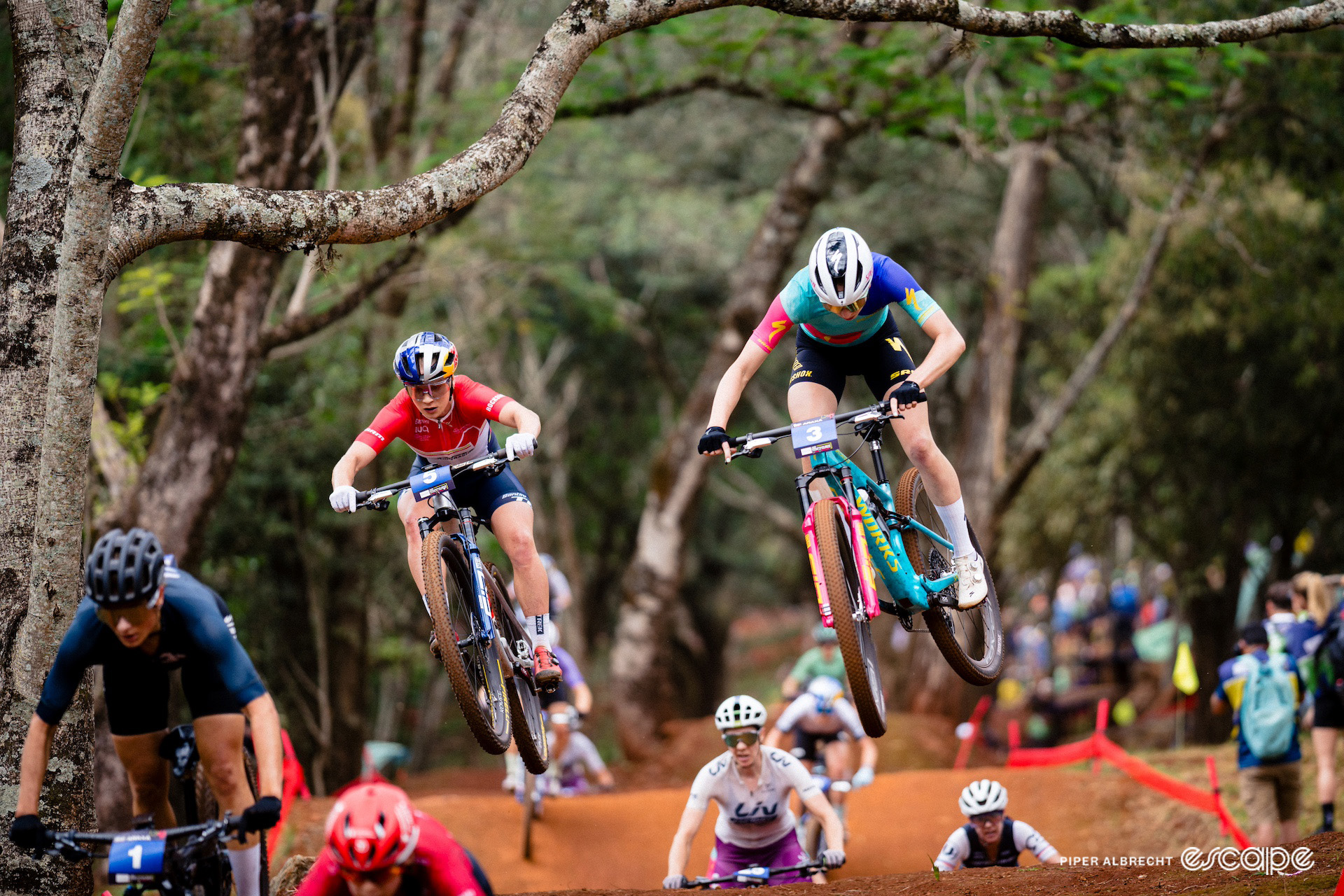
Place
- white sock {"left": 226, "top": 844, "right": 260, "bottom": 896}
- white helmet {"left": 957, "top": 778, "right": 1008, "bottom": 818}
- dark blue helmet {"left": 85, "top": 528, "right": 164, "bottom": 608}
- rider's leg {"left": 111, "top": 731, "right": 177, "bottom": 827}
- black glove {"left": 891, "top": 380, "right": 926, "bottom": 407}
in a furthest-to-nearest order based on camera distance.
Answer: white helmet {"left": 957, "top": 778, "right": 1008, "bottom": 818}, black glove {"left": 891, "top": 380, "right": 926, "bottom": 407}, rider's leg {"left": 111, "top": 731, "right": 177, "bottom": 827}, white sock {"left": 226, "top": 844, "right": 260, "bottom": 896}, dark blue helmet {"left": 85, "top": 528, "right": 164, "bottom": 608}

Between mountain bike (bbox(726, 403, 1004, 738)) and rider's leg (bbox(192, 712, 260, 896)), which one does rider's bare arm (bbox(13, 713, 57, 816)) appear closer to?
rider's leg (bbox(192, 712, 260, 896))

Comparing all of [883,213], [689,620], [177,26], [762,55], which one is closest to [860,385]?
[883,213]

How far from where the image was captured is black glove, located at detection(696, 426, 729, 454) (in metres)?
7.71

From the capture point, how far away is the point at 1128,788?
1521 centimetres

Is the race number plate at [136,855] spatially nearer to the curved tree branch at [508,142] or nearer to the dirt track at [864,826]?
the curved tree branch at [508,142]

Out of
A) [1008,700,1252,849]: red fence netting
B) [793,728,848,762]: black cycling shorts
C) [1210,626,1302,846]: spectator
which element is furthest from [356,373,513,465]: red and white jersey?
[1008,700,1252,849]: red fence netting

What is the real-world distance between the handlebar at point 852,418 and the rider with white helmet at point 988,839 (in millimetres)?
3055

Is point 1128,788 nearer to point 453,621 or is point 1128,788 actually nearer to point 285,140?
point 453,621

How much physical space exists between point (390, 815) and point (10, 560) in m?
3.42

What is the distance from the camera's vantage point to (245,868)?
6164 mm

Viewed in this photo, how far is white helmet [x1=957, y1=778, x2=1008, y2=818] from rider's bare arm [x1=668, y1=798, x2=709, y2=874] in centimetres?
103

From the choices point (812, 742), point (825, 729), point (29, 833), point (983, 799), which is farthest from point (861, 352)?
point (29, 833)

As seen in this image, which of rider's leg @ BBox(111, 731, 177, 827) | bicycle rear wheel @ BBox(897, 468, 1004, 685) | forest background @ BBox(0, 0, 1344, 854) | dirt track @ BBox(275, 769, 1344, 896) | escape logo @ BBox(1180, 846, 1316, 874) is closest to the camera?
rider's leg @ BBox(111, 731, 177, 827)

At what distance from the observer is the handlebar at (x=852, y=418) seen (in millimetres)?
7492
